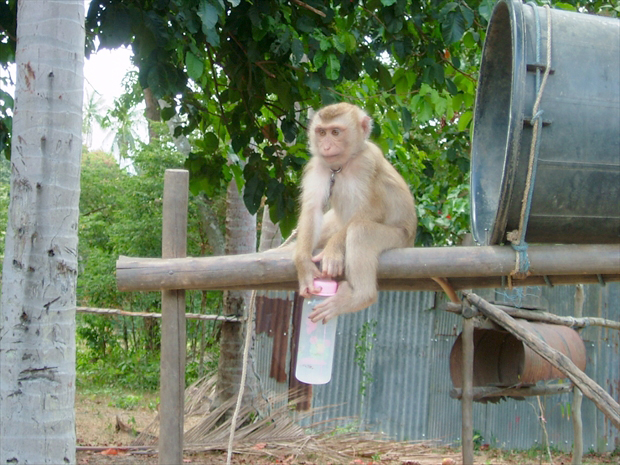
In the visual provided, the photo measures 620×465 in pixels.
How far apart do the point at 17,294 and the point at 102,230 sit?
11.4m

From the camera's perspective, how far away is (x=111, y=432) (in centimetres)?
753

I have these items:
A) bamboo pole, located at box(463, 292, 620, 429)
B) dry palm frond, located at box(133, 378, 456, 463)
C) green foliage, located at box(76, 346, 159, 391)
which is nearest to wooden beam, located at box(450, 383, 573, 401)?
bamboo pole, located at box(463, 292, 620, 429)

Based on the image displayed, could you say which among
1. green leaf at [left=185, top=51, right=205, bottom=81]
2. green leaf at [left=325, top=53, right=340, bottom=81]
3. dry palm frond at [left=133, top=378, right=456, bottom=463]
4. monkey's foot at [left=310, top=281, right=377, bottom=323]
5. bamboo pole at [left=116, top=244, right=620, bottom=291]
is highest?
green leaf at [left=325, top=53, right=340, bottom=81]

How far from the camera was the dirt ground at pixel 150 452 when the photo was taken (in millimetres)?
5852

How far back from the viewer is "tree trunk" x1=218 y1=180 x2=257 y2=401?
6.72 metres

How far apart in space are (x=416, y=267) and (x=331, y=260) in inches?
17.8

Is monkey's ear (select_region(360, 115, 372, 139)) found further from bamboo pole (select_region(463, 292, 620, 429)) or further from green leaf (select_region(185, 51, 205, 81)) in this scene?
bamboo pole (select_region(463, 292, 620, 429))

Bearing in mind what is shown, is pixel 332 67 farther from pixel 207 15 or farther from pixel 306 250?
pixel 306 250

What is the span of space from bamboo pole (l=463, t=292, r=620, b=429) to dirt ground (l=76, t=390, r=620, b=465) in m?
1.63

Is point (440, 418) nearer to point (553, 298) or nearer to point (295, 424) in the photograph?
point (553, 298)

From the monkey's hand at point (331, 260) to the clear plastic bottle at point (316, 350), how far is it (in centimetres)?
11

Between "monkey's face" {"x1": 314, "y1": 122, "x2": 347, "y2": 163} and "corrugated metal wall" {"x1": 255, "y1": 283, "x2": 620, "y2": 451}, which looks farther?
"corrugated metal wall" {"x1": 255, "y1": 283, "x2": 620, "y2": 451}

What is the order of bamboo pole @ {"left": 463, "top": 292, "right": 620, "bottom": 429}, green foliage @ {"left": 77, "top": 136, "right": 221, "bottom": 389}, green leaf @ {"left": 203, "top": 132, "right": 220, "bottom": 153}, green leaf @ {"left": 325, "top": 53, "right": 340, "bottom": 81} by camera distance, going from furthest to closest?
green foliage @ {"left": 77, "top": 136, "right": 221, "bottom": 389}
green leaf @ {"left": 203, "top": 132, "right": 220, "bottom": 153}
bamboo pole @ {"left": 463, "top": 292, "right": 620, "bottom": 429}
green leaf @ {"left": 325, "top": 53, "right": 340, "bottom": 81}

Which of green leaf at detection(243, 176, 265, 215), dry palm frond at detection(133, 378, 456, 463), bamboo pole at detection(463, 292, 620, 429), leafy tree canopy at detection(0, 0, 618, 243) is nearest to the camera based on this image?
leafy tree canopy at detection(0, 0, 618, 243)
